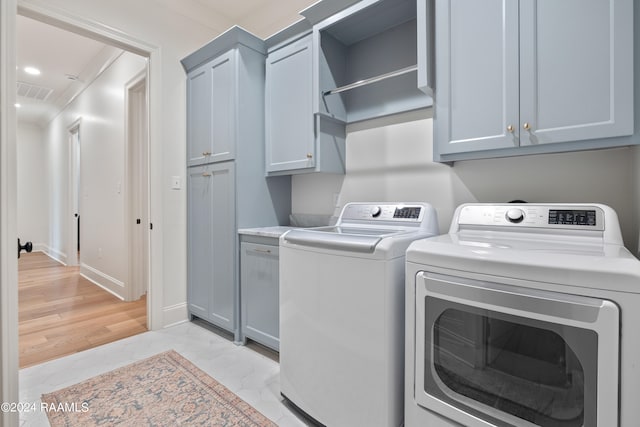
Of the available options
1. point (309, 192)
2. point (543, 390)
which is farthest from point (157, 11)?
point (543, 390)

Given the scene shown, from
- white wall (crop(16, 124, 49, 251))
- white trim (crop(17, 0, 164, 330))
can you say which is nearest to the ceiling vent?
white wall (crop(16, 124, 49, 251))

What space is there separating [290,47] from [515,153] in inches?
65.4

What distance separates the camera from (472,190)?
1728mm

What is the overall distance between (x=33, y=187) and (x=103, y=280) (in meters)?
4.41

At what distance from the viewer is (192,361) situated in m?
2.06

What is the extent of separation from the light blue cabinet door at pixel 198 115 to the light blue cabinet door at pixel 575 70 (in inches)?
85.3

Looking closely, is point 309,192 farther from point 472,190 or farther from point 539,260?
point 539,260

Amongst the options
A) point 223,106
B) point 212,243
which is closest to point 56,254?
point 212,243

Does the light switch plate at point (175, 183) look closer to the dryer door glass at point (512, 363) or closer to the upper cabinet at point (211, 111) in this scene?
the upper cabinet at point (211, 111)

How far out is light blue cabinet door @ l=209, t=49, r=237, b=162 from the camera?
233cm

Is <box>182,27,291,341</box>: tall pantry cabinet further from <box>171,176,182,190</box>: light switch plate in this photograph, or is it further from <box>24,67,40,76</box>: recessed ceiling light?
<box>24,67,40,76</box>: recessed ceiling light

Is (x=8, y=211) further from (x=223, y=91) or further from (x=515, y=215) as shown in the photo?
(x=515, y=215)

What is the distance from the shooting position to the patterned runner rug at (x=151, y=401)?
1.50 m

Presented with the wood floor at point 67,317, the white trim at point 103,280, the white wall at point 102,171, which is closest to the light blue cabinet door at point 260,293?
the wood floor at point 67,317
